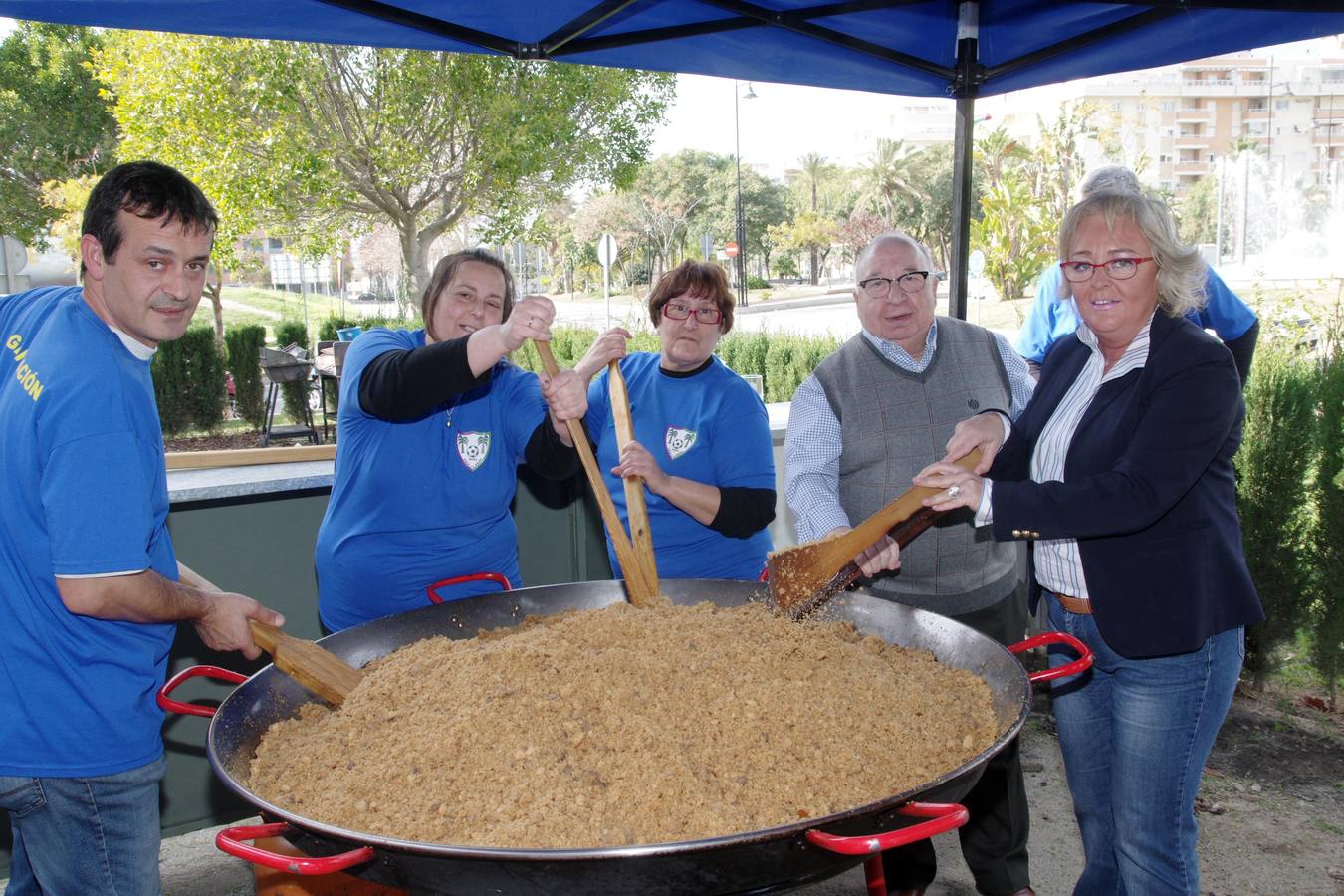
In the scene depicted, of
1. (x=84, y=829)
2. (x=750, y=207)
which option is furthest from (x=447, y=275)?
(x=750, y=207)

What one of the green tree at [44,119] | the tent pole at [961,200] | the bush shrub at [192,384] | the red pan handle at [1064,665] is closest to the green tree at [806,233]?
the green tree at [44,119]

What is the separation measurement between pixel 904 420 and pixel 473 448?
101cm

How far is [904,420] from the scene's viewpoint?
7.44ft

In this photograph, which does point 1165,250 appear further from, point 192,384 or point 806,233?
point 806,233

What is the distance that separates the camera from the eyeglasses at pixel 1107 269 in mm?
1672

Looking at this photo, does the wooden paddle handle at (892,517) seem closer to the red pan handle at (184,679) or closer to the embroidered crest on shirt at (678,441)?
the embroidered crest on shirt at (678,441)

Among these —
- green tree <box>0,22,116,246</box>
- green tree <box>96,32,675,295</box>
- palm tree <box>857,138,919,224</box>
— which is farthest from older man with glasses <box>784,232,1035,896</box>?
palm tree <box>857,138,919,224</box>

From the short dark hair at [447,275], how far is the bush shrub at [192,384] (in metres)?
9.18

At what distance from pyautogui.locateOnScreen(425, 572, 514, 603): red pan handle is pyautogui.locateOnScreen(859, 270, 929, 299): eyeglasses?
1.10 metres

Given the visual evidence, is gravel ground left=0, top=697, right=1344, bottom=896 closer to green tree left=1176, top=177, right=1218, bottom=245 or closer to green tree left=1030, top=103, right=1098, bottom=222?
green tree left=1030, top=103, right=1098, bottom=222

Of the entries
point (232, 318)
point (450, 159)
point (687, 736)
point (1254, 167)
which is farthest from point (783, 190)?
point (687, 736)

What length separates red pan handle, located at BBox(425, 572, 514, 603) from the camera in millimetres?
1983

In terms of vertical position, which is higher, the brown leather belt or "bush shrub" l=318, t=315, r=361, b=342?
"bush shrub" l=318, t=315, r=361, b=342

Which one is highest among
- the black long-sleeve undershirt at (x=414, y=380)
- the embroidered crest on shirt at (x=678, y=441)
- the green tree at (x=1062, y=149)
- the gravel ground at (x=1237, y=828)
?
the green tree at (x=1062, y=149)
